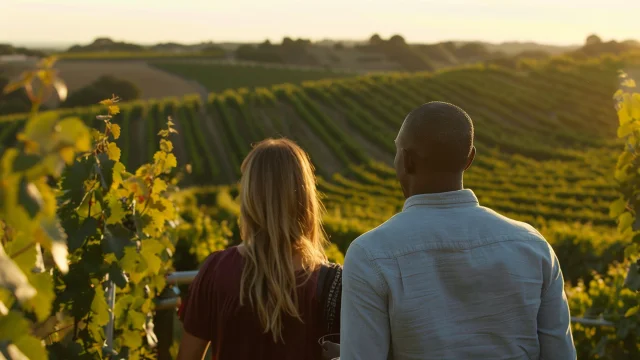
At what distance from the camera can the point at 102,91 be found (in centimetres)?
5409

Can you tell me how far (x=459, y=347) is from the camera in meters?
1.59

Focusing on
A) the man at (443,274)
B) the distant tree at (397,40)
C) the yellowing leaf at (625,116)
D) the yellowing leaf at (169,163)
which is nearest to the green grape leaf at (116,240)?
the yellowing leaf at (169,163)

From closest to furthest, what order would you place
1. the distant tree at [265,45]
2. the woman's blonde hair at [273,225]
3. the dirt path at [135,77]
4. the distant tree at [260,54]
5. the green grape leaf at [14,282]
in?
1. the green grape leaf at [14,282]
2. the woman's blonde hair at [273,225]
3. the dirt path at [135,77]
4. the distant tree at [260,54]
5. the distant tree at [265,45]

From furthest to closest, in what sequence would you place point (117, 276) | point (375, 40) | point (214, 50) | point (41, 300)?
1. point (214, 50)
2. point (375, 40)
3. point (117, 276)
4. point (41, 300)

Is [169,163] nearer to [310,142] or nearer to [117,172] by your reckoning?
[117,172]

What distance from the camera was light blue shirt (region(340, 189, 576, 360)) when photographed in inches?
61.4

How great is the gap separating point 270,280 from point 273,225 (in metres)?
0.18

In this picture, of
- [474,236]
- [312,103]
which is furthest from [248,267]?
[312,103]

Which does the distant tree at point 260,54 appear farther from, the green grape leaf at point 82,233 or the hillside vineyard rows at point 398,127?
the green grape leaf at point 82,233

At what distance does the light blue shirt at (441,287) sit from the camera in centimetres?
156

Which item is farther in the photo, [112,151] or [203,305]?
[112,151]

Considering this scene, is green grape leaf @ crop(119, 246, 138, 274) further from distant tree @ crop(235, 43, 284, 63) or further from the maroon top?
distant tree @ crop(235, 43, 284, 63)

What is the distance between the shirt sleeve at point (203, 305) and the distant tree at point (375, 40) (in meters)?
87.7

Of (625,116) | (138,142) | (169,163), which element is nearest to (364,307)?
(169,163)
